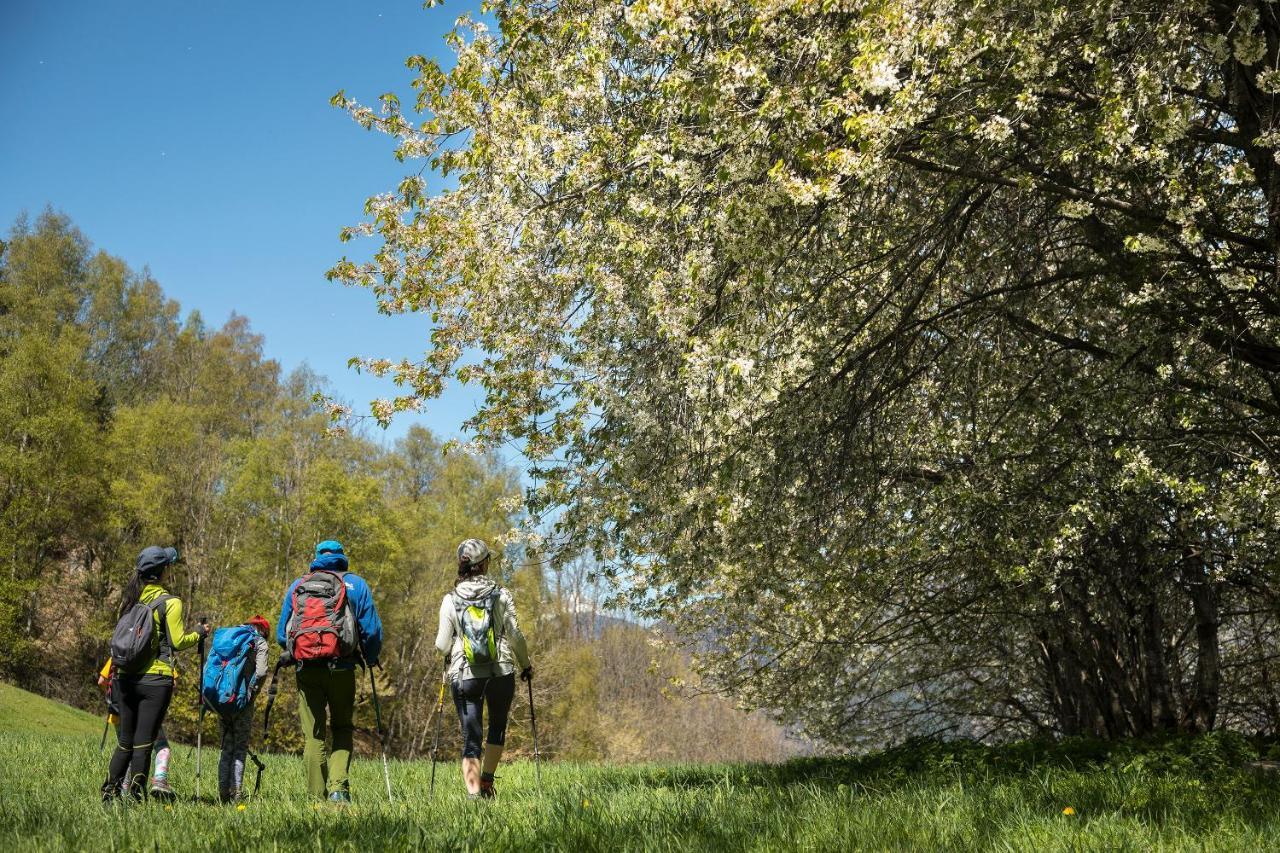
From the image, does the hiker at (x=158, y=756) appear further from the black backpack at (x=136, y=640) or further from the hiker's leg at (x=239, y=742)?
the hiker's leg at (x=239, y=742)

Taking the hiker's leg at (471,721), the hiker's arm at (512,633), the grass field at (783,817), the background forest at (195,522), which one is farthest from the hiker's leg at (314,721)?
the background forest at (195,522)

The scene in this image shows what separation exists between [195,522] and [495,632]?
3272 cm

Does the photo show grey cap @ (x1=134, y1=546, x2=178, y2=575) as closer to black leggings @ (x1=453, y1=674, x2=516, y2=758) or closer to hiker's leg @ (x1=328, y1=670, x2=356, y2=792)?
hiker's leg @ (x1=328, y1=670, x2=356, y2=792)

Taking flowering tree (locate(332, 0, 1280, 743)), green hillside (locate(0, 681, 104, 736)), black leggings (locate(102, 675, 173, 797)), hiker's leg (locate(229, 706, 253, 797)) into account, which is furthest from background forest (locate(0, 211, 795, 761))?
black leggings (locate(102, 675, 173, 797))

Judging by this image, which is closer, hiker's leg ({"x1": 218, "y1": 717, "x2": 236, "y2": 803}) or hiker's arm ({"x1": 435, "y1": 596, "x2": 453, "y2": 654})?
hiker's arm ({"x1": 435, "y1": 596, "x2": 453, "y2": 654})

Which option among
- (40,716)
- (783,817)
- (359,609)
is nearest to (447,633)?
(359,609)

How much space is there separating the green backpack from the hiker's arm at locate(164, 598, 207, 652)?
6.88 ft

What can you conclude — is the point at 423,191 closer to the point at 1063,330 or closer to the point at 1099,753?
the point at 1063,330

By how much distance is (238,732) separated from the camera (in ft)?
26.0

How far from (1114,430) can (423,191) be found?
751cm

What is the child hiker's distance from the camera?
777 cm

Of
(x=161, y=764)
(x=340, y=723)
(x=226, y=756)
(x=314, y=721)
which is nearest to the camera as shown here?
(x=314, y=721)

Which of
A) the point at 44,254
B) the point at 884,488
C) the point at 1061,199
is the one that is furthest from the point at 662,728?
the point at 1061,199

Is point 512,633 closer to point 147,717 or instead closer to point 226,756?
point 147,717
